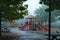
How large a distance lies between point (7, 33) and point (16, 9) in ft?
3.53

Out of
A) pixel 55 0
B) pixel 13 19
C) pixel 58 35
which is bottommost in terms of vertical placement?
pixel 58 35

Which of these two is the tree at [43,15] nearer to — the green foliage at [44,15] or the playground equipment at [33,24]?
the green foliage at [44,15]

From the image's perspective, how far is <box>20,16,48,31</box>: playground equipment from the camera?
10.6 metres

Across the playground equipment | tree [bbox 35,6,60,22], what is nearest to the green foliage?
tree [bbox 35,6,60,22]

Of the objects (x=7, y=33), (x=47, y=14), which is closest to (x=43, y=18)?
(x=47, y=14)

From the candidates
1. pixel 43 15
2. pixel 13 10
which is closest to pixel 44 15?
pixel 43 15

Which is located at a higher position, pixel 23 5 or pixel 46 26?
pixel 23 5

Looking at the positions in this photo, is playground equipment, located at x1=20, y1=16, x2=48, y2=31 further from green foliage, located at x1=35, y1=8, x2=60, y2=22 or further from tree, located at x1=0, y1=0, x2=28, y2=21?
tree, located at x1=0, y1=0, x2=28, y2=21

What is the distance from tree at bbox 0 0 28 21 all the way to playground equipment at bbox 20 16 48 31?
0.34 metres

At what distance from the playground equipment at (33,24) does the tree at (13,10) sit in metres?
0.34

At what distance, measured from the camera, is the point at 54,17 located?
35.8 feet

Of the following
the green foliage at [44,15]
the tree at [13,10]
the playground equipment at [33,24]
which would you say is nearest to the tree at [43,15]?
the green foliage at [44,15]

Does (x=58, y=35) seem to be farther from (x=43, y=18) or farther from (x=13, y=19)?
(x=13, y=19)

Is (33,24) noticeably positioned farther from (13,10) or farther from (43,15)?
(13,10)
